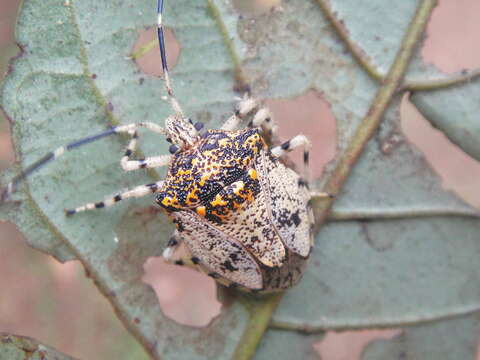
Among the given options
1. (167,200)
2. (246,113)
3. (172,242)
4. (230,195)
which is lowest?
(172,242)

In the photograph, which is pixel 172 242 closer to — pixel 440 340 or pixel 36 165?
pixel 36 165

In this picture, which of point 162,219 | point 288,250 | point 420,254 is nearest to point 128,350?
point 162,219

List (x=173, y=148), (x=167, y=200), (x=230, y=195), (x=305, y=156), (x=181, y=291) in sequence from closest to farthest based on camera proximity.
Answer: (x=230, y=195), (x=167, y=200), (x=173, y=148), (x=305, y=156), (x=181, y=291)

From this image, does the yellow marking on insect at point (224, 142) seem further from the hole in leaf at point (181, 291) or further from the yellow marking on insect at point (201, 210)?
the hole in leaf at point (181, 291)

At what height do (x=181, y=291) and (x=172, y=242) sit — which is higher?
(x=172, y=242)

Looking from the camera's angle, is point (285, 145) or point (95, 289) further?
point (95, 289)

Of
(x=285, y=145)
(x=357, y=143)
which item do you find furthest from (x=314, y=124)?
(x=285, y=145)

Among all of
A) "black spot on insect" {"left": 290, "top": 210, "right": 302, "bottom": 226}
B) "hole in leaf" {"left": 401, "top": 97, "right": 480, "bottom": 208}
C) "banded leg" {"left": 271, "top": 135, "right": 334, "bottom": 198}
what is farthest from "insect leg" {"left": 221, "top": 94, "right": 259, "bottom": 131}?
"hole in leaf" {"left": 401, "top": 97, "right": 480, "bottom": 208}

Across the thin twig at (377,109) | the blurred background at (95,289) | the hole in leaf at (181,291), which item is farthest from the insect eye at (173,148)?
the hole in leaf at (181,291)

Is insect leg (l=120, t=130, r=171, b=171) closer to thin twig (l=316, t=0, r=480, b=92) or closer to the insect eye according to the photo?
the insect eye
